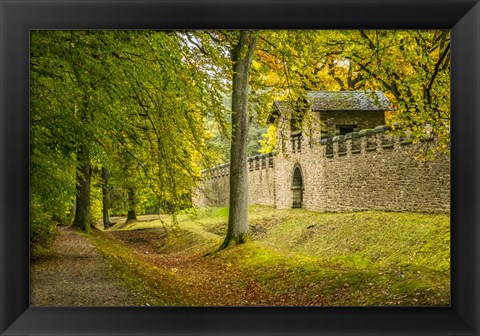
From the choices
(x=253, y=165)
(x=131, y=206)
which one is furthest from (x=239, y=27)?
(x=253, y=165)

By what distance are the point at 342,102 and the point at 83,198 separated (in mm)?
3659

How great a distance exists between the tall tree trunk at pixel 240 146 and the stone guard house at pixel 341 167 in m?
0.20

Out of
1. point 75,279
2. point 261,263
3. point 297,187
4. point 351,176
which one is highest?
point 351,176

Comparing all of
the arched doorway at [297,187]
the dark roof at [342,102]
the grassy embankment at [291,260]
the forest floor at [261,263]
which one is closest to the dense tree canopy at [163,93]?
the dark roof at [342,102]

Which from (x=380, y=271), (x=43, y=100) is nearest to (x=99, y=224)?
(x=43, y=100)

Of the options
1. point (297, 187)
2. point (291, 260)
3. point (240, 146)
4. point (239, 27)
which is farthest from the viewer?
point (297, 187)

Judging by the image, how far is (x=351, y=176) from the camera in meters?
8.86

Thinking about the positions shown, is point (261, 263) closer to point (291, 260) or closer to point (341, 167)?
point (291, 260)

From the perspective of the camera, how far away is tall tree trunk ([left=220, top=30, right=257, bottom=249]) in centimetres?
740

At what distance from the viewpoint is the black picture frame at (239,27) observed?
3.62 m

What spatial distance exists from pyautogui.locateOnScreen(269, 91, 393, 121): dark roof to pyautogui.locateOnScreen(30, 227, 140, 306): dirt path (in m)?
3.35

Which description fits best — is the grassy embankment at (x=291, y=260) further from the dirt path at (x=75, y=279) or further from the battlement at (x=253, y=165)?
the battlement at (x=253, y=165)
